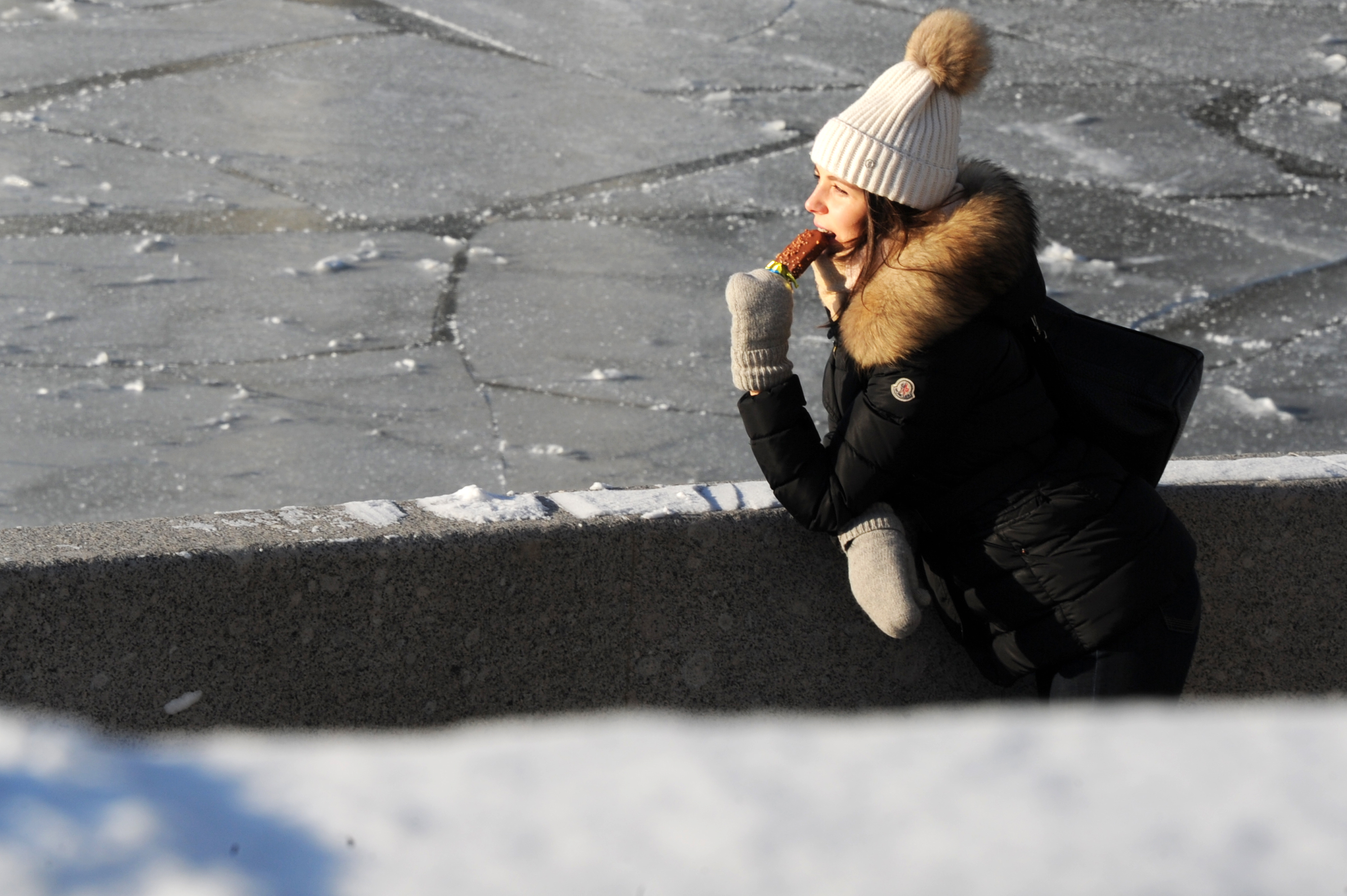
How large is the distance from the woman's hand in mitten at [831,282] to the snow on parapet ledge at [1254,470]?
0.71 metres

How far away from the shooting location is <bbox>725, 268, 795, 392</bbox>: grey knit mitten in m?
2.05

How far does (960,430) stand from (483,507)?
0.76m

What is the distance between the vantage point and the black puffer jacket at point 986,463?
6.42ft

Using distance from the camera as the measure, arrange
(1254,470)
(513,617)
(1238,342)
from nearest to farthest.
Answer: (513,617), (1254,470), (1238,342)

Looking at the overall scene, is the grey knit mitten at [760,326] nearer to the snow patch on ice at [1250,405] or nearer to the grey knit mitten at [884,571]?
the grey knit mitten at [884,571]

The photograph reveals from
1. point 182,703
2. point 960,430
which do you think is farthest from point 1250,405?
point 182,703

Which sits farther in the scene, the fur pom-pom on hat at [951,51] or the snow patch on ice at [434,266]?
the snow patch on ice at [434,266]

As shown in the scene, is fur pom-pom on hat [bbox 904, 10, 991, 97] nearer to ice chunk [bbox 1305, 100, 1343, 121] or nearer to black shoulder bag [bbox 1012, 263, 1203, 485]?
black shoulder bag [bbox 1012, 263, 1203, 485]

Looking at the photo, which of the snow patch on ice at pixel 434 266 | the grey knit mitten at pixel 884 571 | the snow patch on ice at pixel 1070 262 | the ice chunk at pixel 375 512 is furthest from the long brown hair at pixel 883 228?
the snow patch on ice at pixel 1070 262

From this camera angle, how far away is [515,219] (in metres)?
5.32

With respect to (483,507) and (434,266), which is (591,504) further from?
(434,266)

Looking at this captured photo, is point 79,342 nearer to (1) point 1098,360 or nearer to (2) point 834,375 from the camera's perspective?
(2) point 834,375

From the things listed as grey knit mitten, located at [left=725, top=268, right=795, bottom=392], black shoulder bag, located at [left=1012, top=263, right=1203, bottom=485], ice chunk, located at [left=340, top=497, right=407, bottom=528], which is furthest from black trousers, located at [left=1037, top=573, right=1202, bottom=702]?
ice chunk, located at [left=340, top=497, right=407, bottom=528]

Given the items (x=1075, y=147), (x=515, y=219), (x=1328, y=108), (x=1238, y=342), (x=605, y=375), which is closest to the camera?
(x=605, y=375)
